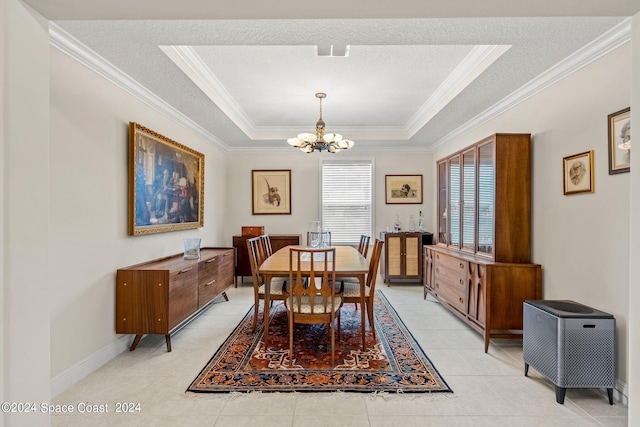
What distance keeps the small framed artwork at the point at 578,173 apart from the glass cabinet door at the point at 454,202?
140cm

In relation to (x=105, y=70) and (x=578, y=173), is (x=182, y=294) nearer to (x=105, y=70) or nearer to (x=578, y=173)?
(x=105, y=70)

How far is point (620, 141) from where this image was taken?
219 centimetres

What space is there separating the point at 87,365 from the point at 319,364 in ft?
6.21

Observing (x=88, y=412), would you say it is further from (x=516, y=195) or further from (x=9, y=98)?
(x=516, y=195)

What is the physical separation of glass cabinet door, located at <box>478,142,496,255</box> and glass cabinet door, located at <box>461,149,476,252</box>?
13cm

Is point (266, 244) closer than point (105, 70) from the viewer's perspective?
No

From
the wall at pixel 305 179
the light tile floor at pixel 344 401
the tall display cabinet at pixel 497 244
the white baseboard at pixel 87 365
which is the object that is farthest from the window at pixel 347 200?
the white baseboard at pixel 87 365

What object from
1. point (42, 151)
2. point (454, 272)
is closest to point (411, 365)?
point (454, 272)

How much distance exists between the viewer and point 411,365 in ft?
8.87

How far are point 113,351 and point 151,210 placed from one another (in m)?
1.39

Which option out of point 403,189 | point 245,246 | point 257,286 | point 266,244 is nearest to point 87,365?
point 257,286

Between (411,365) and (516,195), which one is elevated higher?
(516,195)

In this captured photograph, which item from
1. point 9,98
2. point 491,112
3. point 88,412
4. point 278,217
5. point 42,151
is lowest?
point 88,412

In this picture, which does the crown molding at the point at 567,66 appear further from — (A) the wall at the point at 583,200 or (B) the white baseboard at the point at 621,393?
(B) the white baseboard at the point at 621,393
